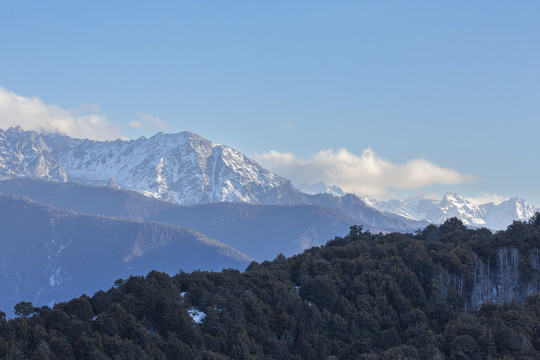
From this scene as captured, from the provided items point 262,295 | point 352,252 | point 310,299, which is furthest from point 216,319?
point 352,252

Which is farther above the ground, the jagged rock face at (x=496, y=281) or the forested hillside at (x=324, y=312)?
the jagged rock face at (x=496, y=281)

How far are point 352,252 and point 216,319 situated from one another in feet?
154

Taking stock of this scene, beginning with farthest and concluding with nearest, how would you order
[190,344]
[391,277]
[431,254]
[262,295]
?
[431,254] → [391,277] → [262,295] → [190,344]

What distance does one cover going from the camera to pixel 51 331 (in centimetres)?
8969

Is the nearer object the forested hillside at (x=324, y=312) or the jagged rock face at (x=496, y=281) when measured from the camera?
the forested hillside at (x=324, y=312)

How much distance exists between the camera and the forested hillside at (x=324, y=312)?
89375 mm

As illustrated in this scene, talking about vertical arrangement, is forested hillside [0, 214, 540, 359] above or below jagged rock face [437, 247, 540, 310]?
below

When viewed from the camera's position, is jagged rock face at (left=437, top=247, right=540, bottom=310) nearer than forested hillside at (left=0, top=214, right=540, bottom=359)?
No

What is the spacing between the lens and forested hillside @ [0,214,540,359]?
8938 centimetres

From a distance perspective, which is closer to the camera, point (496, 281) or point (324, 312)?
point (324, 312)

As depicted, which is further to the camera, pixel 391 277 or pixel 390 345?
pixel 391 277

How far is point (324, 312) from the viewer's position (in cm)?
11038

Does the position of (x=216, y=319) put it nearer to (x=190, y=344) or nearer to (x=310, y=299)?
(x=190, y=344)

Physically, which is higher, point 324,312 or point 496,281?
point 496,281
